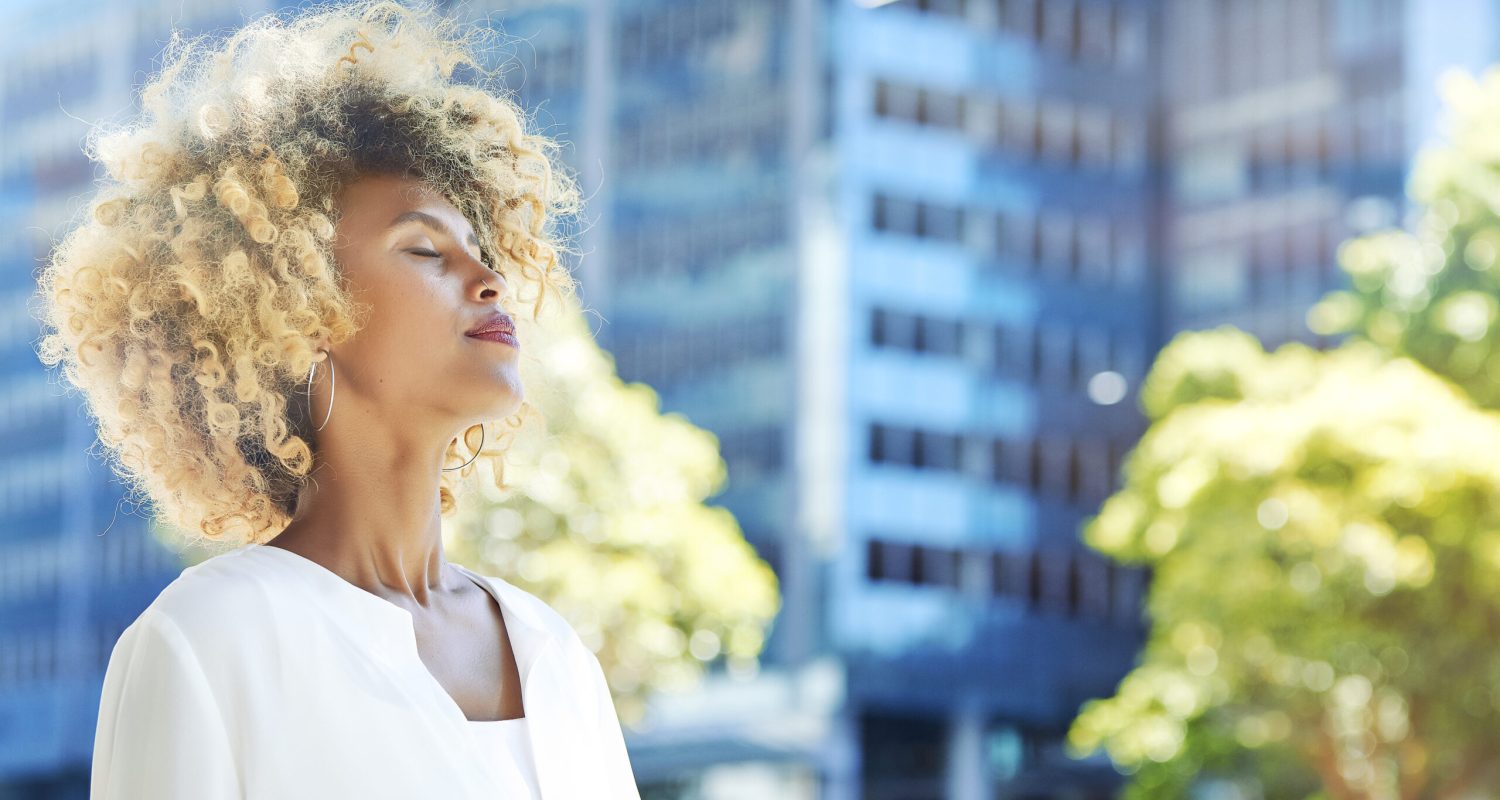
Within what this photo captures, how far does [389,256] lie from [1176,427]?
11.4 m

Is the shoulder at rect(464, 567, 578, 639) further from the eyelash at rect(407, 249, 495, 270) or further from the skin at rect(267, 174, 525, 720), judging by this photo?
the eyelash at rect(407, 249, 495, 270)

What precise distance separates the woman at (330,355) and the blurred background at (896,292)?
1662cm

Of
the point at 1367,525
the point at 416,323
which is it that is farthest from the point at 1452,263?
the point at 416,323

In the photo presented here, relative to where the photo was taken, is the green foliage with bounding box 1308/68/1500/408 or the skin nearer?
the skin

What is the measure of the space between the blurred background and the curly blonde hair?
54.6ft

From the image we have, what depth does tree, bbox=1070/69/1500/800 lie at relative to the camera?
10586 millimetres

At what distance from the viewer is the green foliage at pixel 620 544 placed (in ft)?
30.9

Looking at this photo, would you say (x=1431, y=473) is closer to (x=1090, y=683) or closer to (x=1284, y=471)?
(x=1284, y=471)

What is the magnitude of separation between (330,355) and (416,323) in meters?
0.08

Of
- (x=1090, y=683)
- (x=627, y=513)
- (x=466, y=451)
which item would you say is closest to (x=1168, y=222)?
(x=1090, y=683)

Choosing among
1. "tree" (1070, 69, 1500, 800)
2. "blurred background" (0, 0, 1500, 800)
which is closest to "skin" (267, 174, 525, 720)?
"tree" (1070, 69, 1500, 800)

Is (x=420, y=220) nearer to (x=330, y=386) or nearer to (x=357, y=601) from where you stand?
(x=330, y=386)

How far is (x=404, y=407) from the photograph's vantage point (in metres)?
1.43

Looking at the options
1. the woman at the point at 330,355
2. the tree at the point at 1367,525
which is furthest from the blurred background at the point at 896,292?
the woman at the point at 330,355
